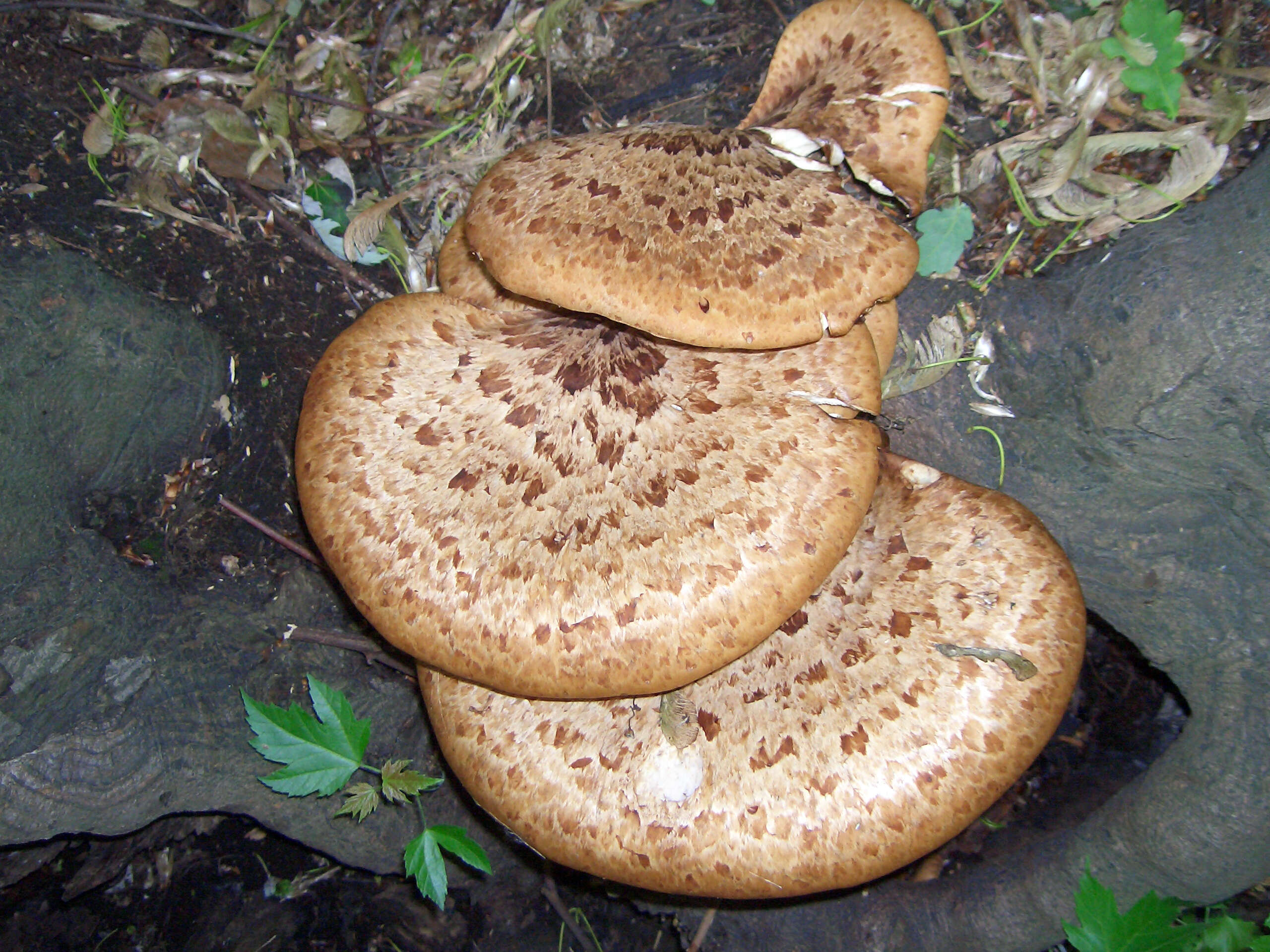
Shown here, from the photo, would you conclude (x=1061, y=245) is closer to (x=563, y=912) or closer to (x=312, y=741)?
(x=312, y=741)

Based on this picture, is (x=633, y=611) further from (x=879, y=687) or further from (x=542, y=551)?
(x=879, y=687)

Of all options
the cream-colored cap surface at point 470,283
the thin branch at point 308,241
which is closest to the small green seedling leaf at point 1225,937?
the cream-colored cap surface at point 470,283

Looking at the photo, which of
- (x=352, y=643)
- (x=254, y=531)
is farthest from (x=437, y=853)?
(x=254, y=531)

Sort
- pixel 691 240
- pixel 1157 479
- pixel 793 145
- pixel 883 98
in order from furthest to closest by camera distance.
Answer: pixel 1157 479
pixel 883 98
pixel 793 145
pixel 691 240

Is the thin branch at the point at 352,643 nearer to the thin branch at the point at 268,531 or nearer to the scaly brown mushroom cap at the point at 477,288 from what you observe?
the thin branch at the point at 268,531

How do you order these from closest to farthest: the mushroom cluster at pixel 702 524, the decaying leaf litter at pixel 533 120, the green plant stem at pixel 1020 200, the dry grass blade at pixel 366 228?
the mushroom cluster at pixel 702 524 → the decaying leaf litter at pixel 533 120 → the green plant stem at pixel 1020 200 → the dry grass blade at pixel 366 228
